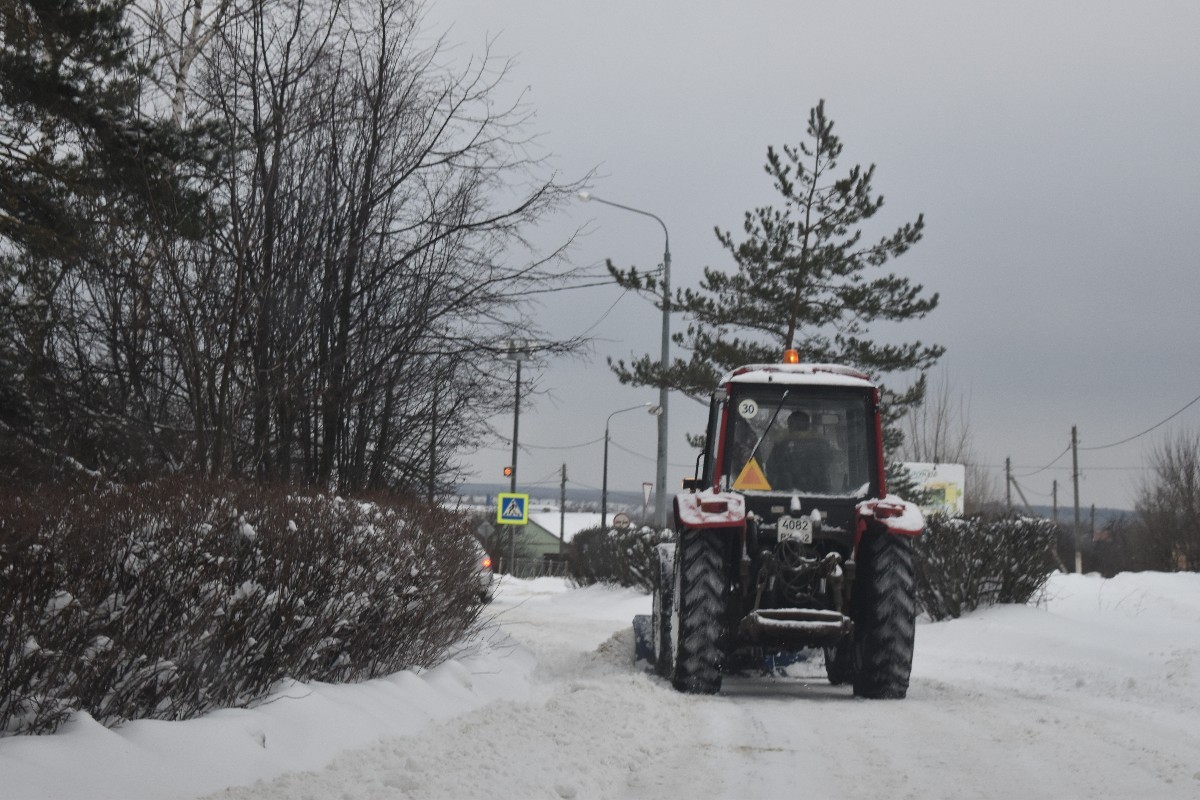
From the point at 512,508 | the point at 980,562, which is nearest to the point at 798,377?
the point at 980,562

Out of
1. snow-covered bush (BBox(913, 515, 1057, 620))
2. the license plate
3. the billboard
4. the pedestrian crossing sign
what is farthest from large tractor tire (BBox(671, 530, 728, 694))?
the billboard

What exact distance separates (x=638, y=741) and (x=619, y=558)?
22163mm

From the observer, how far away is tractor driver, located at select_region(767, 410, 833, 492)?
10.6 metres

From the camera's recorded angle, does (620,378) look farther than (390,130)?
Yes

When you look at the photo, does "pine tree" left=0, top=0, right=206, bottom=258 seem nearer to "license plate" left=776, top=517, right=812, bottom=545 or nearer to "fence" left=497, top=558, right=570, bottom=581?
"license plate" left=776, top=517, right=812, bottom=545

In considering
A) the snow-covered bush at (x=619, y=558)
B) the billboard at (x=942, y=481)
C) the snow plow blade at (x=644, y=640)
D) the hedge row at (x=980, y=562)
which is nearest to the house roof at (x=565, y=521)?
the billboard at (x=942, y=481)

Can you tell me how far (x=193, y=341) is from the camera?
9.70 m

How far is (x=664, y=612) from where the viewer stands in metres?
11.2

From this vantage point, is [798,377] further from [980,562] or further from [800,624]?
[980,562]

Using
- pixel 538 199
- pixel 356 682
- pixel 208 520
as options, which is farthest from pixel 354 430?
pixel 208 520

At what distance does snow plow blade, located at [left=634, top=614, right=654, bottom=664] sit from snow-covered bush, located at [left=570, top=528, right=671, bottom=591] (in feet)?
39.0

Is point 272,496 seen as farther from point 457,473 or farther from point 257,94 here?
point 457,473

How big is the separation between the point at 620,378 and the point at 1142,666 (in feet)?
59.4

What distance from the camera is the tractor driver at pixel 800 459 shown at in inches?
417
